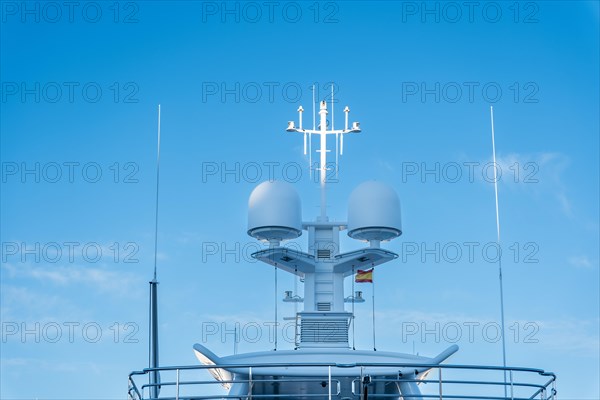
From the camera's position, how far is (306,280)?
70.9ft

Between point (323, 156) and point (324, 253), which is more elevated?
point (323, 156)

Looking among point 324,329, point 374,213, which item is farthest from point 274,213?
point 324,329

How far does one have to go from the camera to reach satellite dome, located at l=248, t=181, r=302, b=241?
2088 centimetres

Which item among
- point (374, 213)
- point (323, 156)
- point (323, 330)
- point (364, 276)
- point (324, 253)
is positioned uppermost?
point (323, 156)

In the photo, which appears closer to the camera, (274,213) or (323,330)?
(323,330)

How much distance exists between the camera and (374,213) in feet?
68.4

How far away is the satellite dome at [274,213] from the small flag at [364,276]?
76.8 inches

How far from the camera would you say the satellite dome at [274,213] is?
20875 millimetres

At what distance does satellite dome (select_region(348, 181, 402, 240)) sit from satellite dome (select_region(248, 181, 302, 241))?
1.32 meters

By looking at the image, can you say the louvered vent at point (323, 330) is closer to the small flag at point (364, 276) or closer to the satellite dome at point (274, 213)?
the small flag at point (364, 276)

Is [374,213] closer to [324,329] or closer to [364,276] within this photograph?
[364,276]

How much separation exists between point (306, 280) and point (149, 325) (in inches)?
152

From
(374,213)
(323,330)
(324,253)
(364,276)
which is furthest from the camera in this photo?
(364,276)

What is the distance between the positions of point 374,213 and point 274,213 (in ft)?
7.58
